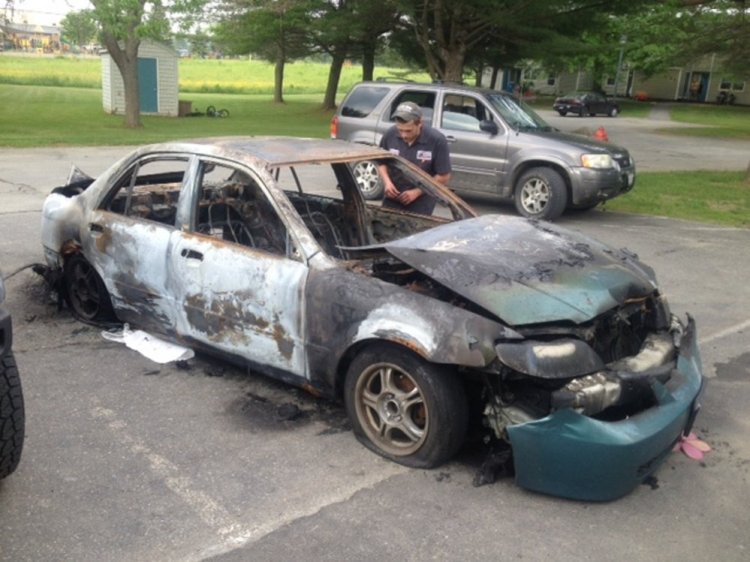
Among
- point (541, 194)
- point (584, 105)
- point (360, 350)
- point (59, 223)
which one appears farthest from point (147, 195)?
point (584, 105)

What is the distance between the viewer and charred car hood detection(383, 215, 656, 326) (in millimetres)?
3494

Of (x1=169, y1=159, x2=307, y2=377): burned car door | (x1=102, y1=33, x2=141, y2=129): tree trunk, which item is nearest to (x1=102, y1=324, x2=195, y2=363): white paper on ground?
(x1=169, y1=159, x2=307, y2=377): burned car door

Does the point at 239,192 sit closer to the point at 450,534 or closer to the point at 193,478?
the point at 193,478

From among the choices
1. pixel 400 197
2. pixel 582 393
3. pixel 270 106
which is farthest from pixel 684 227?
pixel 270 106

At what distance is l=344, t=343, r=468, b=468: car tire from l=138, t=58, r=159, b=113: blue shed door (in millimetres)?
28987

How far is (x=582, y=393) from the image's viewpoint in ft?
10.5

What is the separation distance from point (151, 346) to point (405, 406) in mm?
2214

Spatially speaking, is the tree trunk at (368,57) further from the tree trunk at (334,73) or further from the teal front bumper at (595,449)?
the teal front bumper at (595,449)

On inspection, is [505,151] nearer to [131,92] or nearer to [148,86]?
[131,92]

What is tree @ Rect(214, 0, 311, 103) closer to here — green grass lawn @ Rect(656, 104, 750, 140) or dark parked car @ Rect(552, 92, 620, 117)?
dark parked car @ Rect(552, 92, 620, 117)

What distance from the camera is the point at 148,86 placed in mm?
30141

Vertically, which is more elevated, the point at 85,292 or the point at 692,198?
the point at 692,198

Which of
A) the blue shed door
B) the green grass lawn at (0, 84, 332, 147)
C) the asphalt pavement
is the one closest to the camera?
the asphalt pavement

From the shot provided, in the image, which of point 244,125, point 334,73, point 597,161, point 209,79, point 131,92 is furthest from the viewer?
point 209,79
